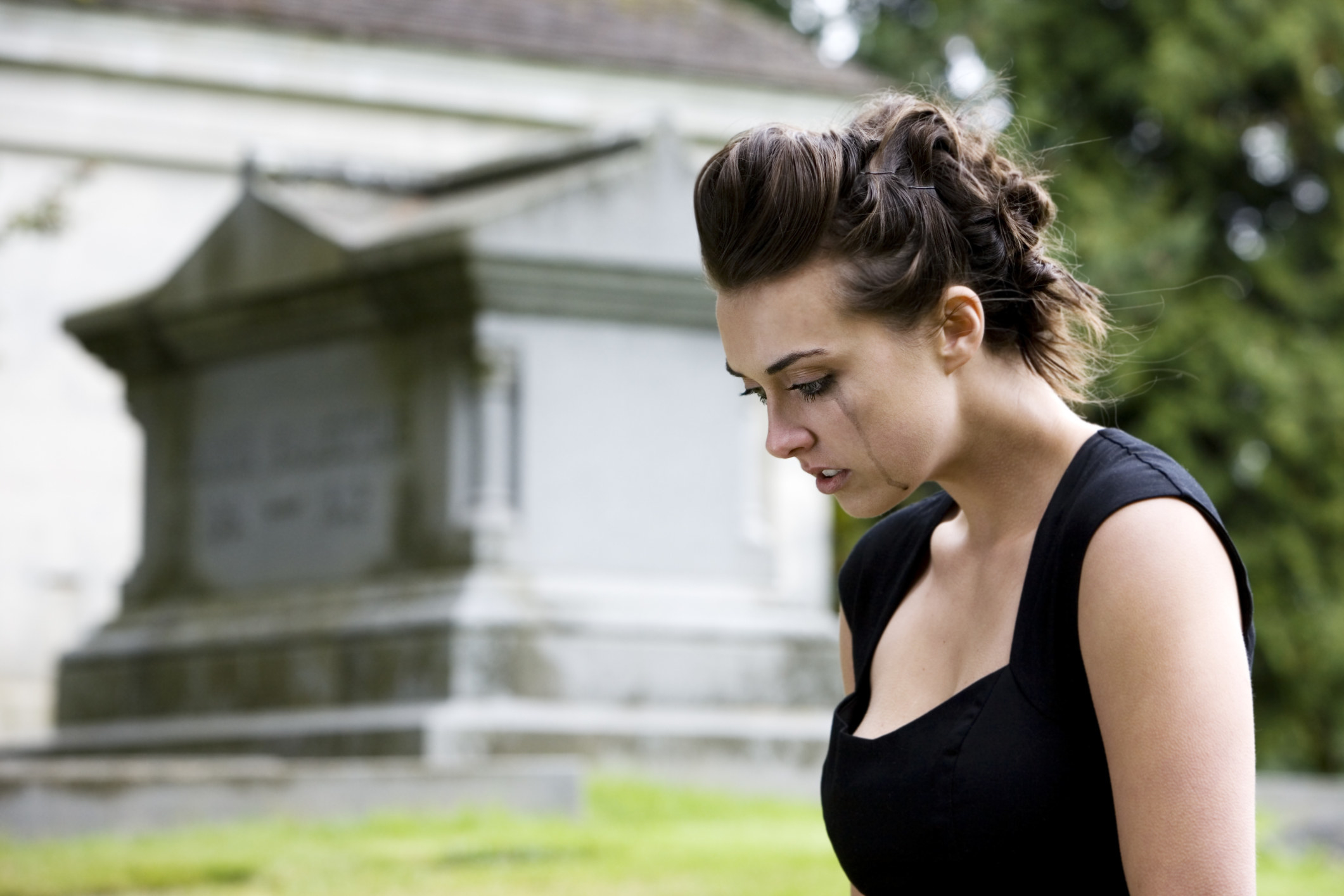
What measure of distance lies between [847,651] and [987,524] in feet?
1.41

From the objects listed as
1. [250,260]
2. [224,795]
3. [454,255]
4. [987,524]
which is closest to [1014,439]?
[987,524]

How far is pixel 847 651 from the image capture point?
9.46ft

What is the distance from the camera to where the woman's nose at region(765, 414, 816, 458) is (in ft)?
7.91

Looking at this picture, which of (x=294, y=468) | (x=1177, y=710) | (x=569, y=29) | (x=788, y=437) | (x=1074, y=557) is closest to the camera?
(x=1177, y=710)

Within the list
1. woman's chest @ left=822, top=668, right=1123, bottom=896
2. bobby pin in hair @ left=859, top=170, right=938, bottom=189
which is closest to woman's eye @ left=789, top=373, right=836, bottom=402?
bobby pin in hair @ left=859, top=170, right=938, bottom=189

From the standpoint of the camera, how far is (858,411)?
2373 millimetres

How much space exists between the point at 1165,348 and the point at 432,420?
15.3 metres

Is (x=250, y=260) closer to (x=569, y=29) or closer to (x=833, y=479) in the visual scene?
(x=833, y=479)

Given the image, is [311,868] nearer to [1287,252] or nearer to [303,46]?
[303,46]

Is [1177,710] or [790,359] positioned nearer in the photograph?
[1177,710]

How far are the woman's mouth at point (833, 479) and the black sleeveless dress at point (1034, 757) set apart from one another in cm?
25

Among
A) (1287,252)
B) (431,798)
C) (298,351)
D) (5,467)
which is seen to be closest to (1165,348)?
(1287,252)

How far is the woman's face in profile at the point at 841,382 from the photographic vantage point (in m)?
2.35

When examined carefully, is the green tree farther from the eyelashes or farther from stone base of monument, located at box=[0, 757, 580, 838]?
the eyelashes
